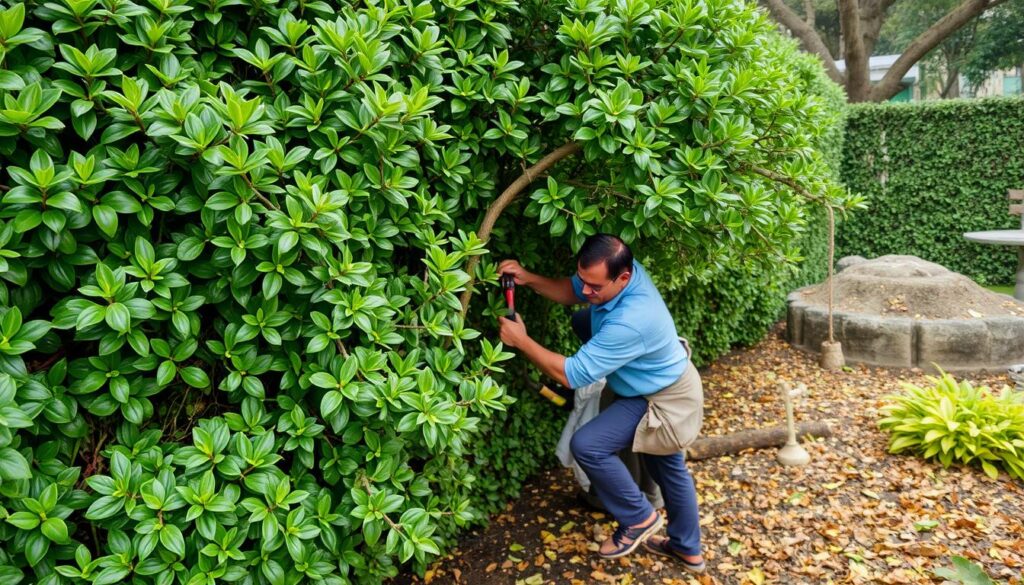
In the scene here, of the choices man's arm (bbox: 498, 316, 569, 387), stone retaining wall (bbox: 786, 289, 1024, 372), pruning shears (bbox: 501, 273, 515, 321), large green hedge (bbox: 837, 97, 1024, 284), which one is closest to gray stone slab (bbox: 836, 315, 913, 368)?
stone retaining wall (bbox: 786, 289, 1024, 372)

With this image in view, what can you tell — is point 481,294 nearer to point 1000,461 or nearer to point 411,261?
point 411,261

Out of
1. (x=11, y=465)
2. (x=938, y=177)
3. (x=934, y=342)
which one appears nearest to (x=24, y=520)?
(x=11, y=465)

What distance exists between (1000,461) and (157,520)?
15.1ft

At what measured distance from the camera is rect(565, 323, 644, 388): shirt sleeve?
9.89 feet

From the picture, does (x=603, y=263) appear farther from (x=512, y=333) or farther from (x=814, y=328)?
(x=814, y=328)

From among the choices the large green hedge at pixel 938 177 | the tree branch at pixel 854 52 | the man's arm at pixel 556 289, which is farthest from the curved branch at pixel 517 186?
the tree branch at pixel 854 52

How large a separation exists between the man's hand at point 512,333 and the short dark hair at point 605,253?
414 mm

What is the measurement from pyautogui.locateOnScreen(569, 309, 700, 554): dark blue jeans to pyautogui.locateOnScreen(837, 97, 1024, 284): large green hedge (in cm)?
923

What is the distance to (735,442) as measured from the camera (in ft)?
14.8

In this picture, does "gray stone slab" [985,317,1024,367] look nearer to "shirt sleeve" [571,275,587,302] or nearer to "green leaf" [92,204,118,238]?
"shirt sleeve" [571,275,587,302]

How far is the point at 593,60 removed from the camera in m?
2.61

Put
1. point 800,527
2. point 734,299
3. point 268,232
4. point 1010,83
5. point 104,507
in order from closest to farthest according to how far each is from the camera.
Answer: point 104,507 → point 268,232 → point 800,527 → point 734,299 → point 1010,83

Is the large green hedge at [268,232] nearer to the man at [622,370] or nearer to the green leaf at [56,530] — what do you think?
the green leaf at [56,530]

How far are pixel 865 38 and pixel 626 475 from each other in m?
16.8
